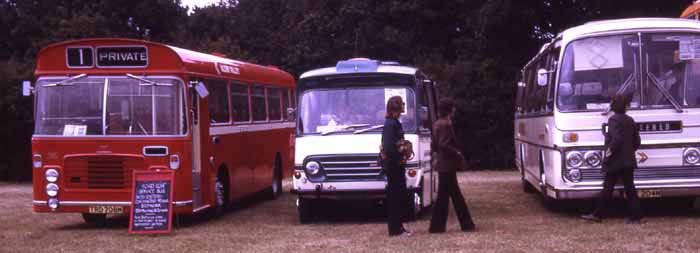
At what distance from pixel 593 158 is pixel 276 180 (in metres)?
9.61

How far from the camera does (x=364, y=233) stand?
47.5 feet

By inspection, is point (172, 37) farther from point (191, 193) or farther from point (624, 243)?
point (624, 243)

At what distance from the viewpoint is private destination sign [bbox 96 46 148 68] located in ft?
52.1

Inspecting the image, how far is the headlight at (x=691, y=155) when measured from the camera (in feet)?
49.4

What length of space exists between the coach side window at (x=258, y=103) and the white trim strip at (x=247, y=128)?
7.4 inches

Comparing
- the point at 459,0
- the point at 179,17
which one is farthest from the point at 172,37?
the point at 459,0

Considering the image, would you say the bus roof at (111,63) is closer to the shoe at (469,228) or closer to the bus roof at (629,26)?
the shoe at (469,228)

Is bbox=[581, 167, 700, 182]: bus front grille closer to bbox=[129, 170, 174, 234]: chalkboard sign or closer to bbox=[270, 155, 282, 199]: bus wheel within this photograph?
bbox=[129, 170, 174, 234]: chalkboard sign

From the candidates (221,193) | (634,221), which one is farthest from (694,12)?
(221,193)

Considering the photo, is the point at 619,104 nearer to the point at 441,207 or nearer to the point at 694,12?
the point at 441,207

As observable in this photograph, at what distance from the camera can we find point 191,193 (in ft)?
52.2

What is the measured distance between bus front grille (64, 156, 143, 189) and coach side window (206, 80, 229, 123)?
1914 mm

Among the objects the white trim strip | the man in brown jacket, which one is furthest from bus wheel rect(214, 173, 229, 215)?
the man in brown jacket

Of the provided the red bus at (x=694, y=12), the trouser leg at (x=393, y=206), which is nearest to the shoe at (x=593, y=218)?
the trouser leg at (x=393, y=206)
